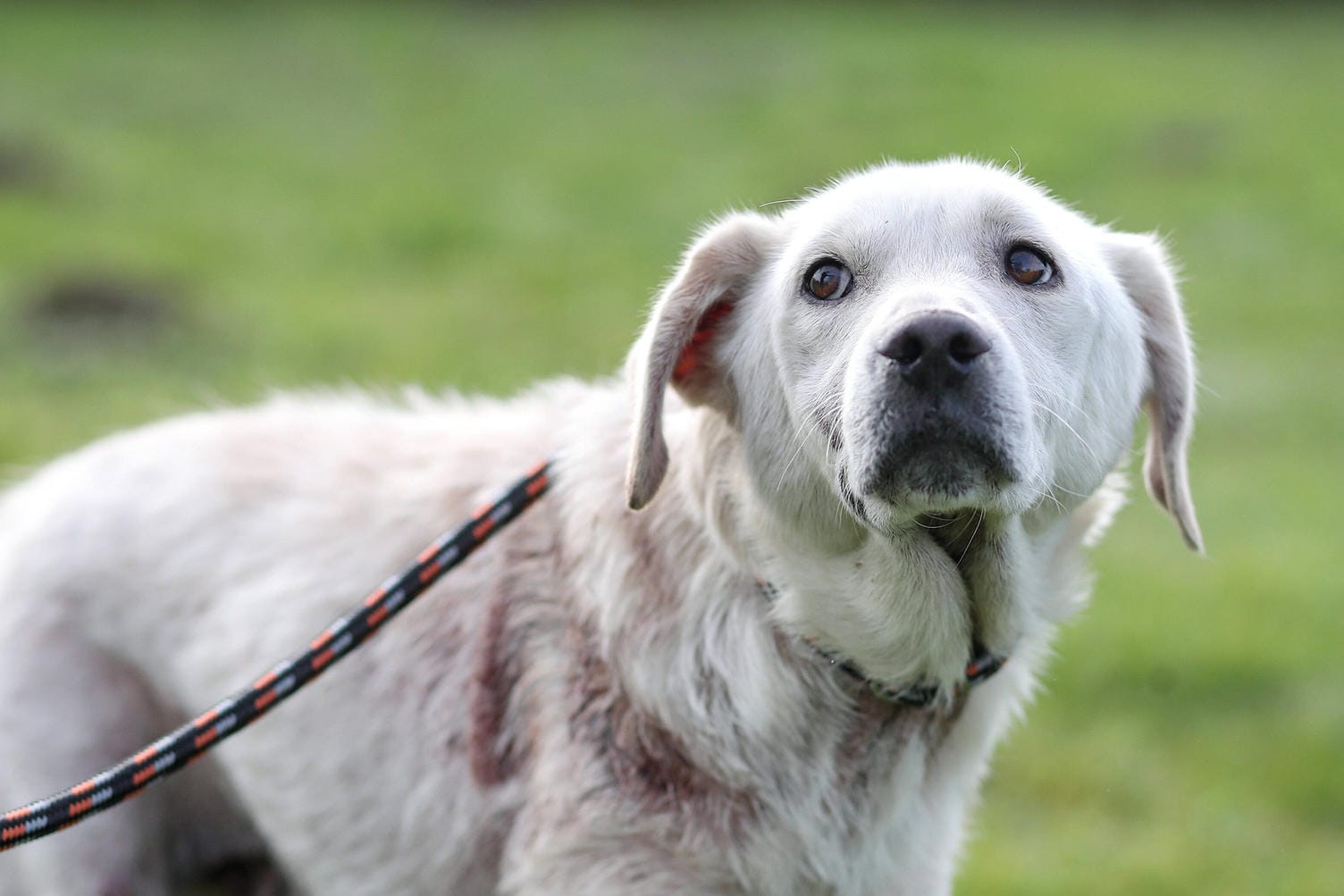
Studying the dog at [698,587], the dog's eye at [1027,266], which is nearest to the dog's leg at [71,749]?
the dog at [698,587]

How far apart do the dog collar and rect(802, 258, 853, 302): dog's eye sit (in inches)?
22.2

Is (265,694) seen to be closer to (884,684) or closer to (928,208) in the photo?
(884,684)

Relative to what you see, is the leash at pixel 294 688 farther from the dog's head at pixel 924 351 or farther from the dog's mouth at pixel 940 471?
the dog's mouth at pixel 940 471

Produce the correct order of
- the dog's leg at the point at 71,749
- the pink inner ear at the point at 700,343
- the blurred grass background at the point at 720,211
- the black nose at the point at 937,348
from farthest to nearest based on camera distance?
the blurred grass background at the point at 720,211, the dog's leg at the point at 71,749, the pink inner ear at the point at 700,343, the black nose at the point at 937,348

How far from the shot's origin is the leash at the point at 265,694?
107 inches

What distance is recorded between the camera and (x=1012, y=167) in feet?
10.4

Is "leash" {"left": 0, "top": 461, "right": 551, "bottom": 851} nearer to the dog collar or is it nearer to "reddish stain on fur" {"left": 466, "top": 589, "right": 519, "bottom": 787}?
"reddish stain on fur" {"left": 466, "top": 589, "right": 519, "bottom": 787}

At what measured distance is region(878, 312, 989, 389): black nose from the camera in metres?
2.46

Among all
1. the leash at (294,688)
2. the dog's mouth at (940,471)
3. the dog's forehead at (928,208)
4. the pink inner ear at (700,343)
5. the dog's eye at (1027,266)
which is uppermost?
the leash at (294,688)

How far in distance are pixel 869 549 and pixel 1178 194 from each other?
11.1m

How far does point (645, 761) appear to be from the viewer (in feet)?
9.80

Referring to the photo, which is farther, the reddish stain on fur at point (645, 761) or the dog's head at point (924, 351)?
the reddish stain on fur at point (645, 761)

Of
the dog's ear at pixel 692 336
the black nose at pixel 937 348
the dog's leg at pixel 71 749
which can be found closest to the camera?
the black nose at pixel 937 348

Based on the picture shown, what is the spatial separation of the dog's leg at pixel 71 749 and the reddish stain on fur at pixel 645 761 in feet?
4.17
